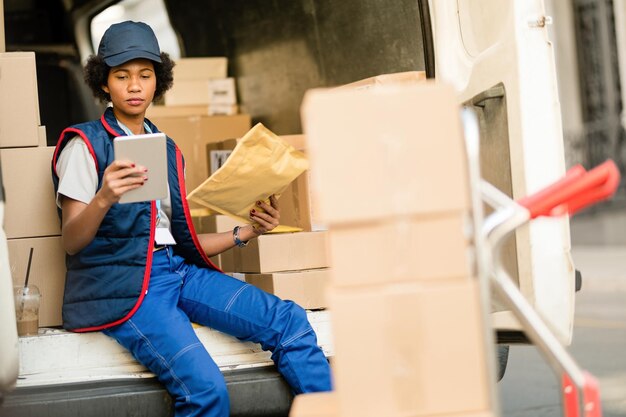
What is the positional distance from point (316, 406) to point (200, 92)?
4.33m

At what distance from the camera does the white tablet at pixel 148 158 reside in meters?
3.18

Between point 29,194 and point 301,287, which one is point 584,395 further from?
point 29,194

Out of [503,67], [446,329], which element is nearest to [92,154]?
[503,67]

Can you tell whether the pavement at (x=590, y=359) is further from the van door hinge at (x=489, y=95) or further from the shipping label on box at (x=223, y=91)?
the shipping label on box at (x=223, y=91)

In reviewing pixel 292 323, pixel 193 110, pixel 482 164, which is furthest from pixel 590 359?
pixel 292 323

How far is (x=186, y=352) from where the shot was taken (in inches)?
136

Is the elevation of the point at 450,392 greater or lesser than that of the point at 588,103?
lesser

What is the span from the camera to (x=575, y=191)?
7.81 ft

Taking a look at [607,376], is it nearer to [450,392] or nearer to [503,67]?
[503,67]

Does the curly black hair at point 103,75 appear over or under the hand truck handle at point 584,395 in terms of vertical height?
over

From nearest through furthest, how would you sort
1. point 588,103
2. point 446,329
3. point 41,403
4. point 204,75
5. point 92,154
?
point 446,329, point 41,403, point 92,154, point 204,75, point 588,103

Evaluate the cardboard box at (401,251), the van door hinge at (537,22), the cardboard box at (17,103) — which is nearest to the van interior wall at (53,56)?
the cardboard box at (17,103)

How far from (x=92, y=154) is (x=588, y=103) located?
17.2 m

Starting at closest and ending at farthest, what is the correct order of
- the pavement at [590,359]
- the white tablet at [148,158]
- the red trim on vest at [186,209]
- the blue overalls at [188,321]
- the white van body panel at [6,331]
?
the white van body panel at [6,331] → the white tablet at [148,158] → the blue overalls at [188,321] → the red trim on vest at [186,209] → the pavement at [590,359]
